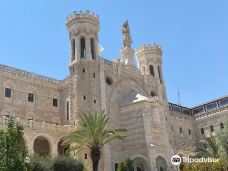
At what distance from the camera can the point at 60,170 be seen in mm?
30344

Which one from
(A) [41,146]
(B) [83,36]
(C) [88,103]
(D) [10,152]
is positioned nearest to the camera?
(D) [10,152]

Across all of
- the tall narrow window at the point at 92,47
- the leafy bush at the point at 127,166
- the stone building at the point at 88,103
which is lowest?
the leafy bush at the point at 127,166

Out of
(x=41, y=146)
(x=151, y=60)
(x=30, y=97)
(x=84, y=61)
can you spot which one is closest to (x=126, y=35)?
(x=151, y=60)

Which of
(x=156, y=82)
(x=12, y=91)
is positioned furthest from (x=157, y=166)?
(x=12, y=91)

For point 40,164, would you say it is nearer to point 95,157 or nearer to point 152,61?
point 95,157

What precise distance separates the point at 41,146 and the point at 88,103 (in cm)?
732

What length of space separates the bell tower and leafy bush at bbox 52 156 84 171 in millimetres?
13874

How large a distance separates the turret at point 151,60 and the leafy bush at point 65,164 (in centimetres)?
2481

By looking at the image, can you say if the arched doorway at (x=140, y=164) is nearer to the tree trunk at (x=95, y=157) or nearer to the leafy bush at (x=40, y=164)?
the tree trunk at (x=95, y=157)

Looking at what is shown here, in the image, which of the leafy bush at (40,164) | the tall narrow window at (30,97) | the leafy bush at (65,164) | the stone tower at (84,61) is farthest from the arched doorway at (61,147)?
the leafy bush at (40,164)

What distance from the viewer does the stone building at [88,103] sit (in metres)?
38.4

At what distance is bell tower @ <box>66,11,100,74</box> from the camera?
1667 inches

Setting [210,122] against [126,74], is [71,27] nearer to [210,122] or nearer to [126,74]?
[126,74]

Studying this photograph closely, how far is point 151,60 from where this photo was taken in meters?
53.7
